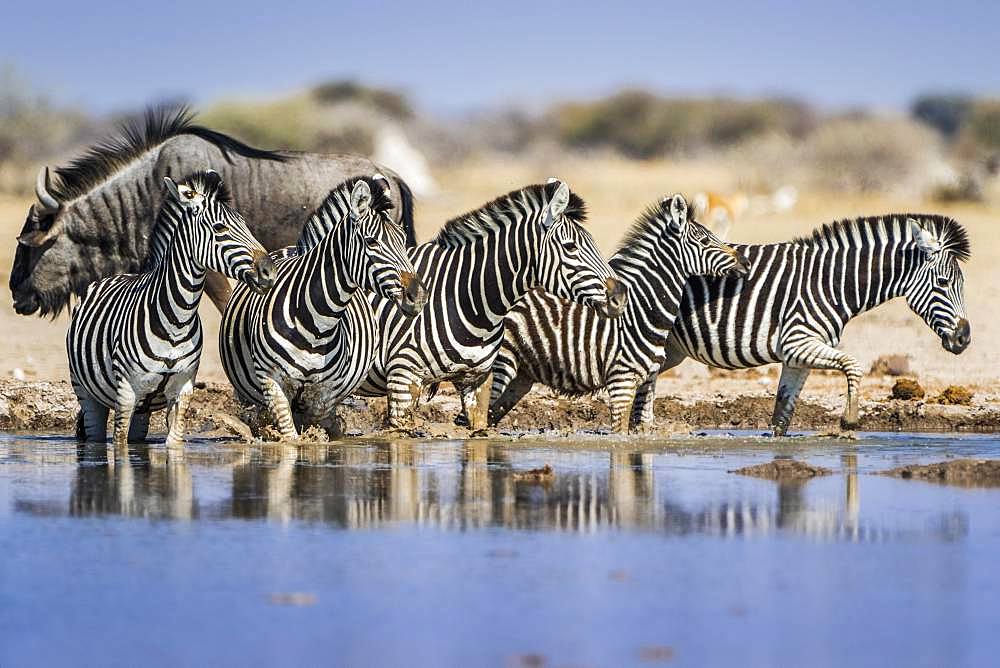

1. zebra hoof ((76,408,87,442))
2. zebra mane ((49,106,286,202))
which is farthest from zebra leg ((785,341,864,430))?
zebra mane ((49,106,286,202))

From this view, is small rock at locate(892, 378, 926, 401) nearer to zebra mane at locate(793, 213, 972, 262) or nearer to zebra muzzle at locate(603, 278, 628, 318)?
zebra mane at locate(793, 213, 972, 262)

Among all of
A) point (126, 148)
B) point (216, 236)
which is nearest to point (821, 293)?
point (216, 236)

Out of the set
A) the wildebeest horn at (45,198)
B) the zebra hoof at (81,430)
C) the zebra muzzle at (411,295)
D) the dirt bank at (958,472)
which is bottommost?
the dirt bank at (958,472)

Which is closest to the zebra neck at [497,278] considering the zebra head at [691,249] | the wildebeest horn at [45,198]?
the zebra head at [691,249]

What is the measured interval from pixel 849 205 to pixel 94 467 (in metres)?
18.4

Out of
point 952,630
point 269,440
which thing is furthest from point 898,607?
point 269,440

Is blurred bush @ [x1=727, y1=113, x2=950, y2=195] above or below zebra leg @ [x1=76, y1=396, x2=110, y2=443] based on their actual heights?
above

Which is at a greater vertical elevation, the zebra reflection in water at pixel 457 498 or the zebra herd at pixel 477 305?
the zebra herd at pixel 477 305

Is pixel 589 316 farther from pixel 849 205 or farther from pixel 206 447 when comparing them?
pixel 849 205

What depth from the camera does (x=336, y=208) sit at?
1164 centimetres

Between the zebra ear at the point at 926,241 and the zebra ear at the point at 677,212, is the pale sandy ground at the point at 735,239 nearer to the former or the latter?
the zebra ear at the point at 926,241

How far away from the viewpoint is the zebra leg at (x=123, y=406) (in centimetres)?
1095

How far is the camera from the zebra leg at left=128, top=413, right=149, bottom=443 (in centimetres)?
1165

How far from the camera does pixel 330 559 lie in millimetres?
6766
